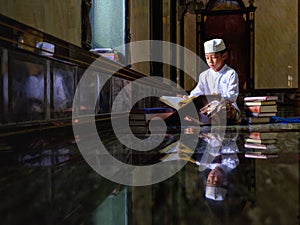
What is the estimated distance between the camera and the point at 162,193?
50 cm

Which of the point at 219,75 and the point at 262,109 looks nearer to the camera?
the point at 262,109

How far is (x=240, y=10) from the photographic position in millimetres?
7980

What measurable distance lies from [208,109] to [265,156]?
1400 millimetres

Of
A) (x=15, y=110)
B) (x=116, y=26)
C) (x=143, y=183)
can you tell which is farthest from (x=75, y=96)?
(x=116, y=26)

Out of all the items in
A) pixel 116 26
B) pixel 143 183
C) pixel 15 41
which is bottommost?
pixel 143 183

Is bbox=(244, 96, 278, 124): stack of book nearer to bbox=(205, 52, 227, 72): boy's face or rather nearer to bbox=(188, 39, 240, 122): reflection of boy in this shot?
bbox=(188, 39, 240, 122): reflection of boy

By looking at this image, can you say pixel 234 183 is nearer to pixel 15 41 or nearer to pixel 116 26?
pixel 15 41

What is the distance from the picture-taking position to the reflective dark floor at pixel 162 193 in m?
0.39

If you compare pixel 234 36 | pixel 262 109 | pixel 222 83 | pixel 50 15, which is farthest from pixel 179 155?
pixel 234 36

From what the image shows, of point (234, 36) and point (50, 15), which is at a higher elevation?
point (234, 36)

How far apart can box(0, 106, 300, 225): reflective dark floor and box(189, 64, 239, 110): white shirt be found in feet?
6.31

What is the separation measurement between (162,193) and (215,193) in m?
0.07

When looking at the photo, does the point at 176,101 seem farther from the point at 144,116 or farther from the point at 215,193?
the point at 215,193

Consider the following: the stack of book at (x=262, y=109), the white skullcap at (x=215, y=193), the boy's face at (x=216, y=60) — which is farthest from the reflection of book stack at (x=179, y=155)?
the boy's face at (x=216, y=60)
